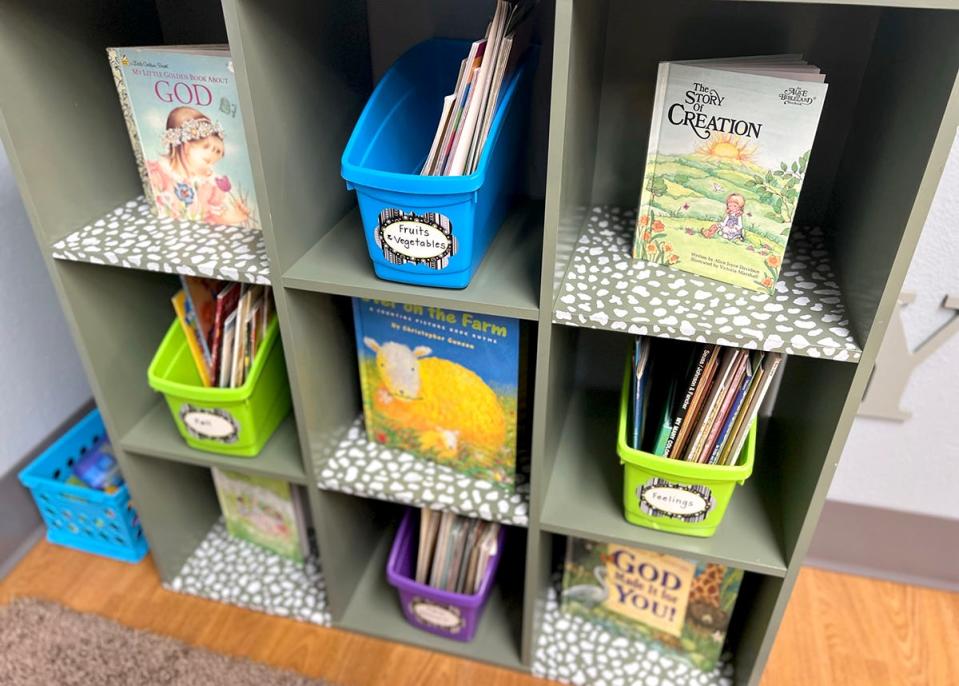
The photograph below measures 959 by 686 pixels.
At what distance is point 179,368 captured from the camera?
4.40ft

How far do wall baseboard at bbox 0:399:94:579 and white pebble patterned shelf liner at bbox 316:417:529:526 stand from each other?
2.61ft

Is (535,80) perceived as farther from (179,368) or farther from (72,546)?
(72,546)

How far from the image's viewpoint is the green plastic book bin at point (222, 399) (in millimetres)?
1266

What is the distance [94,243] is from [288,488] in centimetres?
61

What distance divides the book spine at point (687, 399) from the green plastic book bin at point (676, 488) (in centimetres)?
3

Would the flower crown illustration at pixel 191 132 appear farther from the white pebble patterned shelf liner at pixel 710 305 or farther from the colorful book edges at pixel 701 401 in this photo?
the colorful book edges at pixel 701 401

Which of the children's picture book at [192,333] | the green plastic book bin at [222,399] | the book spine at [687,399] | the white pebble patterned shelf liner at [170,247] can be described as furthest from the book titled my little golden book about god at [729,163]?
the children's picture book at [192,333]

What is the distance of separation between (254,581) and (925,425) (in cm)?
137

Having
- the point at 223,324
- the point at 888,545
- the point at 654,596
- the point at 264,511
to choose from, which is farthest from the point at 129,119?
the point at 888,545

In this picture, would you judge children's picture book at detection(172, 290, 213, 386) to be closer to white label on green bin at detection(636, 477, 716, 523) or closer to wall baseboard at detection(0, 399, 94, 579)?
wall baseboard at detection(0, 399, 94, 579)

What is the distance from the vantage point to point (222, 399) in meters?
1.25

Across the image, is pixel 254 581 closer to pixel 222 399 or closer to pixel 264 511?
pixel 264 511

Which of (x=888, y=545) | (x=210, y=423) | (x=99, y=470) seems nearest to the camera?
(x=210, y=423)

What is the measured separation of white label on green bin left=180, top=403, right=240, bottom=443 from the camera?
1.29m
